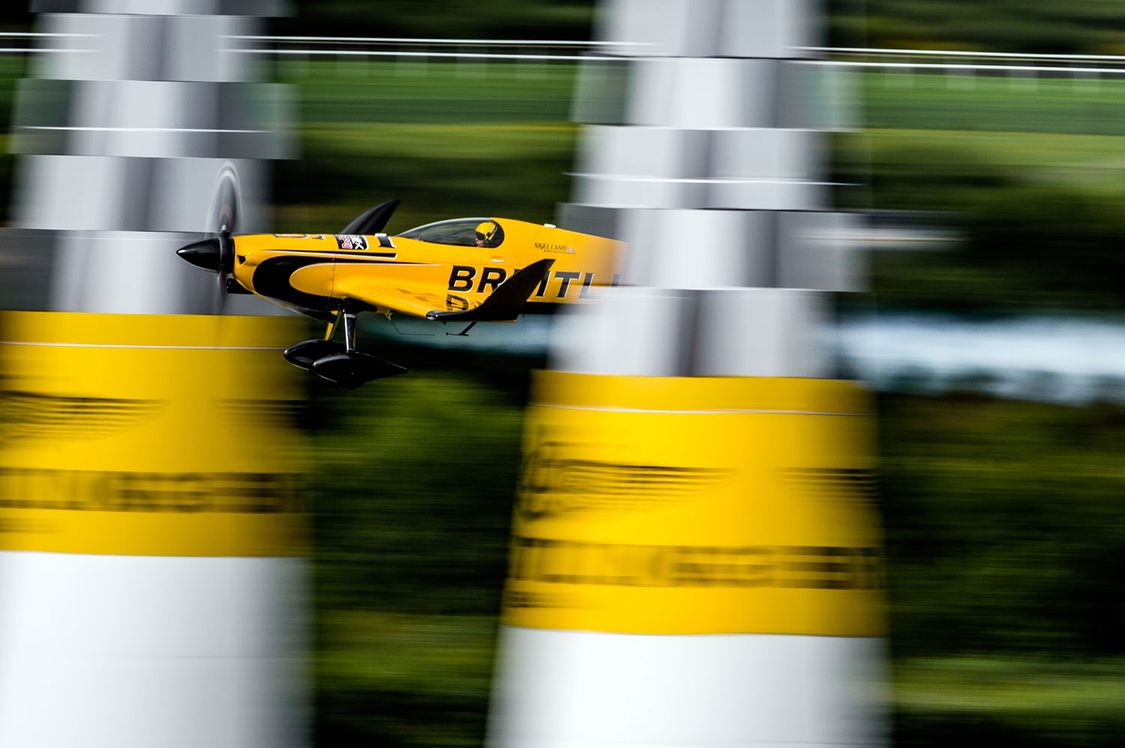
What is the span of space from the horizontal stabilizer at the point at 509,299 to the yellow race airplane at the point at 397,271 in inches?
0.4

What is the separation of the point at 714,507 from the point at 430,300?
0.74m

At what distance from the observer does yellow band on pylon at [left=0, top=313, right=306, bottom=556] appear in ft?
9.33

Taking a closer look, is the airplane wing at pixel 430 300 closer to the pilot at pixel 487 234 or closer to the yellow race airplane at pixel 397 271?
the yellow race airplane at pixel 397 271

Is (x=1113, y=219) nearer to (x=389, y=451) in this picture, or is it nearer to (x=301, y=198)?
(x=389, y=451)

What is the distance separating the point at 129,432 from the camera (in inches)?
112

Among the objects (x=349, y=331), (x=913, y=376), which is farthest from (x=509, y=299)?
(x=913, y=376)

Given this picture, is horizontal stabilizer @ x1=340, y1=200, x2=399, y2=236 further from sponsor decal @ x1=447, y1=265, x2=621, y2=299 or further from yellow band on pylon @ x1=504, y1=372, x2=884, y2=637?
yellow band on pylon @ x1=504, y1=372, x2=884, y2=637

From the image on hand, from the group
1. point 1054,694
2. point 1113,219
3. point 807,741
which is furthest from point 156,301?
point 1113,219

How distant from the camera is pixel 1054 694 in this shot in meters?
7.22

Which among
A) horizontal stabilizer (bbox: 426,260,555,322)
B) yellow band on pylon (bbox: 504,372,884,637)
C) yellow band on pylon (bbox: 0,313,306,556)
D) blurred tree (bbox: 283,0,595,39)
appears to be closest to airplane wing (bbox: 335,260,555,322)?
horizontal stabilizer (bbox: 426,260,555,322)

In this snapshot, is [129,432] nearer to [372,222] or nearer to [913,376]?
[372,222]

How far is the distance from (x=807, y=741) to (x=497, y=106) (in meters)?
5.43

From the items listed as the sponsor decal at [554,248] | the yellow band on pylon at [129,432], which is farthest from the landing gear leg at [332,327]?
the sponsor decal at [554,248]

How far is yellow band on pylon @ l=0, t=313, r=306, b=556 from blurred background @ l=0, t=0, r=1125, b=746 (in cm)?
273
